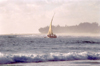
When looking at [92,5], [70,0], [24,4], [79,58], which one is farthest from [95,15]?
[24,4]

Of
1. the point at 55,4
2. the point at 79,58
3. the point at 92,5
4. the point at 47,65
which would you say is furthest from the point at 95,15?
the point at 47,65

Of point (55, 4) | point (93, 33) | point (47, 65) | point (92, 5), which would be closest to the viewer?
point (47, 65)

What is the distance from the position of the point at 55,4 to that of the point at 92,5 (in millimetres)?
3735

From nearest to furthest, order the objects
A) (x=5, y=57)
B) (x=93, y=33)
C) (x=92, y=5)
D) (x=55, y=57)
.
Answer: (x=5, y=57)
(x=55, y=57)
(x=92, y=5)
(x=93, y=33)

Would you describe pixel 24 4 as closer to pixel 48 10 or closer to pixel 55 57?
pixel 48 10

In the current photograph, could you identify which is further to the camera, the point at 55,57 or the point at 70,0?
the point at 70,0

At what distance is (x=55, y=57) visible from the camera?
13914 millimetres

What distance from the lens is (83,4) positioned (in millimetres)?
17766

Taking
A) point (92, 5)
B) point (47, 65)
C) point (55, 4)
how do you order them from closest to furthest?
point (47, 65) → point (55, 4) → point (92, 5)

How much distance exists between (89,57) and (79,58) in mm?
814

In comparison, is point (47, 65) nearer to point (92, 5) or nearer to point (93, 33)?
point (92, 5)

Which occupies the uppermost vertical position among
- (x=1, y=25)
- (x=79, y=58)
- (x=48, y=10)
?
(x=48, y=10)

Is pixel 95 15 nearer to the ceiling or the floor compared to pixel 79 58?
nearer to the ceiling

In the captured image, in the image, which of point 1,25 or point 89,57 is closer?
point 89,57
